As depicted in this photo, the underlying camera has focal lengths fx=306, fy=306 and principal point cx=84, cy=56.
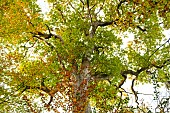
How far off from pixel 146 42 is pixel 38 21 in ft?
20.7

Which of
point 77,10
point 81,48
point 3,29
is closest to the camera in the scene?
point 3,29

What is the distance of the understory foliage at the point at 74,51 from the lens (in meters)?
14.1

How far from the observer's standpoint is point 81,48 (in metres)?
Result: 14.4

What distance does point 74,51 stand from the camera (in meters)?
14.3

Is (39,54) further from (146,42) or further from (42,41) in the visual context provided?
(146,42)

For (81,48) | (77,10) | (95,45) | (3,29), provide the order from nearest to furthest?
(3,29) < (81,48) < (95,45) < (77,10)

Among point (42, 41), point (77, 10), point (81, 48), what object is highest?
point (77, 10)

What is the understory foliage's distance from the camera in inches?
555

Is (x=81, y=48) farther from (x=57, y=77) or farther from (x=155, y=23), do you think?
(x=155, y=23)

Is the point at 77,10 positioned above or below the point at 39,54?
above

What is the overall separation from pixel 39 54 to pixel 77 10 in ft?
10.4

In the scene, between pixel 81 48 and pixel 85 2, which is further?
pixel 85 2

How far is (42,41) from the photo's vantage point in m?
16.7

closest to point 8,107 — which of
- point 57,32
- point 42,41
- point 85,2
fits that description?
point 42,41
